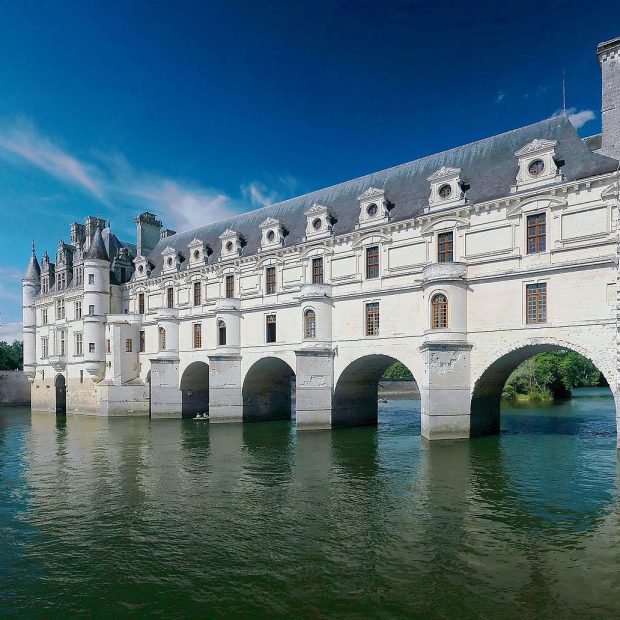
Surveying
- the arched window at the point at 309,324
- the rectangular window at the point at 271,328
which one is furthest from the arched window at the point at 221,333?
the arched window at the point at 309,324

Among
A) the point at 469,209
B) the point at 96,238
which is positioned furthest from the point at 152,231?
the point at 469,209

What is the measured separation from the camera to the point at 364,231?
30.0 m

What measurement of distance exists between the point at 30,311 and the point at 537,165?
54.0m

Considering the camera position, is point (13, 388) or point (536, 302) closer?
point (536, 302)

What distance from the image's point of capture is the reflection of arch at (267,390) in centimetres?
3650

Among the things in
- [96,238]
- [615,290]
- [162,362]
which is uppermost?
[96,238]

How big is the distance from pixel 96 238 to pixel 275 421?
82.1 feet

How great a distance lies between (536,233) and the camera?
2408 cm

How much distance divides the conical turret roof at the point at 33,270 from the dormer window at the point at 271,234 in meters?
35.4

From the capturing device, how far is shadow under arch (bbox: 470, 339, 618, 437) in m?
23.6

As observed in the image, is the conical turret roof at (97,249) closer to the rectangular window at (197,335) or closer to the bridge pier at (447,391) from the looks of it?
the rectangular window at (197,335)

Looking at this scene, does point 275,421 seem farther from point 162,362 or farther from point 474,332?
point 474,332

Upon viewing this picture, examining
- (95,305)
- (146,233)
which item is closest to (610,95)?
(146,233)

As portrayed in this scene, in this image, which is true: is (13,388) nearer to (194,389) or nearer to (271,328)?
(194,389)
